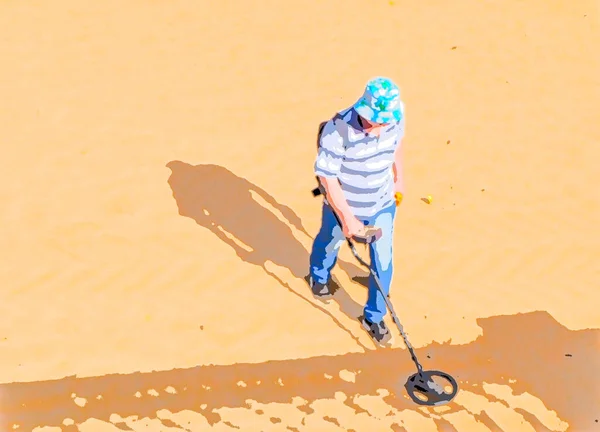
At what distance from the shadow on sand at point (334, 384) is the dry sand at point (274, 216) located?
0.05 ft

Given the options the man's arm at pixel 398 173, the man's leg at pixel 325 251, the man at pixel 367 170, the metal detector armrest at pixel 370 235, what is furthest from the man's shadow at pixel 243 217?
the man's arm at pixel 398 173

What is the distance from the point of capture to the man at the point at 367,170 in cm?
445

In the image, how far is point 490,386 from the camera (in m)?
5.33

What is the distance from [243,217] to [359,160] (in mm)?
2312

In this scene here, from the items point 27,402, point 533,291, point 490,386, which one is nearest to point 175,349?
point 27,402

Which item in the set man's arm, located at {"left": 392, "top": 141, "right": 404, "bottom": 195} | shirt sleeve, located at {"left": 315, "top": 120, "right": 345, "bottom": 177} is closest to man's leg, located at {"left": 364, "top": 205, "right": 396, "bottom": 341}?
man's arm, located at {"left": 392, "top": 141, "right": 404, "bottom": 195}

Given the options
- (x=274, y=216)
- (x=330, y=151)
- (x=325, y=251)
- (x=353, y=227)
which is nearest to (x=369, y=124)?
(x=330, y=151)

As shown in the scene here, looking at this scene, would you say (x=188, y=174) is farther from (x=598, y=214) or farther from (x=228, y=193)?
(x=598, y=214)

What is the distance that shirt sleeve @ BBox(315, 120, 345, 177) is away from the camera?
459cm

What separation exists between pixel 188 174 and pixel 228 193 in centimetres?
51

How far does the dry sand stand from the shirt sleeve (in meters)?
1.59

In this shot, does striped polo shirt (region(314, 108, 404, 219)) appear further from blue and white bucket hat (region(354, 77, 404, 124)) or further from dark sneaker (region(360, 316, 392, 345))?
dark sneaker (region(360, 316, 392, 345))

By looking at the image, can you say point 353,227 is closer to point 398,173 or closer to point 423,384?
point 398,173

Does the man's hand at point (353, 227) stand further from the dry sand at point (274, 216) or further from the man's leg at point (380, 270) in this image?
the dry sand at point (274, 216)
